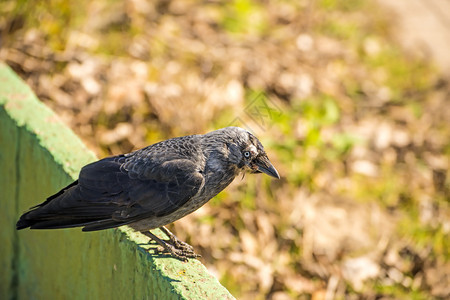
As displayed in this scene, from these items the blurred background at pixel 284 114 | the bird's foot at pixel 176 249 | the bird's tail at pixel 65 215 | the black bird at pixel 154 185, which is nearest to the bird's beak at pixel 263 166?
the black bird at pixel 154 185

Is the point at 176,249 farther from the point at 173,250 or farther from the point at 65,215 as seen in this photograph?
the point at 65,215

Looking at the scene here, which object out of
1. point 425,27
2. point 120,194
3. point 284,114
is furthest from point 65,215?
point 425,27

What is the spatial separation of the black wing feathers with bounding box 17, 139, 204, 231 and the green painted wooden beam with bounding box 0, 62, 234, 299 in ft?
Answer: 0.54

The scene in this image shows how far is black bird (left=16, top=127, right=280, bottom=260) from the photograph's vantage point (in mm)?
3496

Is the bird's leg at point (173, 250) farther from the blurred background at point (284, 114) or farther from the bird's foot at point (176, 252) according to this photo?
the blurred background at point (284, 114)

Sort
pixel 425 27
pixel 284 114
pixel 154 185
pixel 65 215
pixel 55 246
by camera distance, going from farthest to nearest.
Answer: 1. pixel 425 27
2. pixel 284 114
3. pixel 55 246
4. pixel 154 185
5. pixel 65 215

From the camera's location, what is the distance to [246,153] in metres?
3.64

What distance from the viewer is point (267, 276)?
5.27 meters

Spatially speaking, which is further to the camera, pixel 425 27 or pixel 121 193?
pixel 425 27

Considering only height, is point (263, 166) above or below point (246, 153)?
below

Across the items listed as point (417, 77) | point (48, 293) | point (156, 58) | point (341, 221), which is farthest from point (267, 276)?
point (417, 77)

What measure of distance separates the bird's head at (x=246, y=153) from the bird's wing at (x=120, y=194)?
224 millimetres

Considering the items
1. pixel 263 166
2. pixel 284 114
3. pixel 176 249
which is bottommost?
pixel 284 114

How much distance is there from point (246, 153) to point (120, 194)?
2.30 feet
